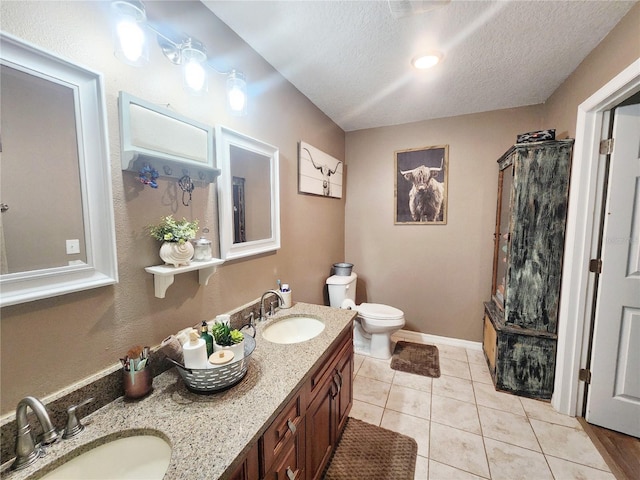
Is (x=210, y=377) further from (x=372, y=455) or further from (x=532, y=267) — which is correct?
(x=532, y=267)

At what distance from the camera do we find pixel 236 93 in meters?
1.34

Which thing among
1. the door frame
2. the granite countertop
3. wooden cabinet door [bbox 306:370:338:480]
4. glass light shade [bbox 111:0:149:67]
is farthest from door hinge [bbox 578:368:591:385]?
glass light shade [bbox 111:0:149:67]

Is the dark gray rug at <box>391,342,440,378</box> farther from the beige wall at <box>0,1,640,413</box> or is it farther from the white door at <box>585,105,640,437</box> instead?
the white door at <box>585,105,640,437</box>

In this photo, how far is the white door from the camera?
1543mm

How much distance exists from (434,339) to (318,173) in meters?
2.13

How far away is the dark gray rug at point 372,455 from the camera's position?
1433mm

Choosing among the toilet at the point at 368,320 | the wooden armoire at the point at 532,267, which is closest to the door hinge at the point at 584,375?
the wooden armoire at the point at 532,267

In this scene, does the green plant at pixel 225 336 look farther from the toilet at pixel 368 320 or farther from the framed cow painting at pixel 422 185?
the framed cow painting at pixel 422 185

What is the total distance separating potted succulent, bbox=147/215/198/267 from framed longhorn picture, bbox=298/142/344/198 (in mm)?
1182

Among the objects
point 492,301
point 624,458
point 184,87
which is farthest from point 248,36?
point 624,458

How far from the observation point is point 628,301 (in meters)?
1.59

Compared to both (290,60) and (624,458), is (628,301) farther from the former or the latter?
(290,60)

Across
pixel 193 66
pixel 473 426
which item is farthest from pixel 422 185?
pixel 193 66

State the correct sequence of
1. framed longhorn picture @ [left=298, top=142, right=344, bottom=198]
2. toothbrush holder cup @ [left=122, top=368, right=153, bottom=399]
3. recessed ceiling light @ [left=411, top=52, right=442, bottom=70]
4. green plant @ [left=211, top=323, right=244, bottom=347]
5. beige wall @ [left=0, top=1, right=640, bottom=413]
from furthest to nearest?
framed longhorn picture @ [left=298, top=142, right=344, bottom=198]
recessed ceiling light @ [left=411, top=52, right=442, bottom=70]
green plant @ [left=211, top=323, right=244, bottom=347]
toothbrush holder cup @ [left=122, top=368, right=153, bottom=399]
beige wall @ [left=0, top=1, right=640, bottom=413]
